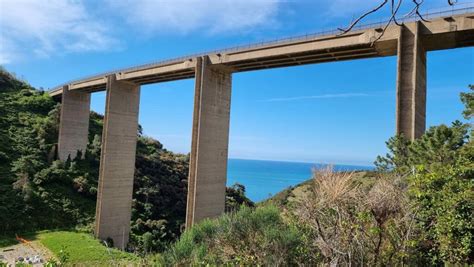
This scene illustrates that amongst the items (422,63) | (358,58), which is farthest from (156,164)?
(422,63)

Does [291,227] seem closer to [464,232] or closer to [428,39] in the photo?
[464,232]

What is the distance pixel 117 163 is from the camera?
25.3m

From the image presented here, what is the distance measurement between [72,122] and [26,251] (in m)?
14.8

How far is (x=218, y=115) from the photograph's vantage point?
20.0m

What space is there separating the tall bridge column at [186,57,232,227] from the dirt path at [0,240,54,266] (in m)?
8.03

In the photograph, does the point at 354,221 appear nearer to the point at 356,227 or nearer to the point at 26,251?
the point at 356,227

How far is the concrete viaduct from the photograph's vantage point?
13906 mm

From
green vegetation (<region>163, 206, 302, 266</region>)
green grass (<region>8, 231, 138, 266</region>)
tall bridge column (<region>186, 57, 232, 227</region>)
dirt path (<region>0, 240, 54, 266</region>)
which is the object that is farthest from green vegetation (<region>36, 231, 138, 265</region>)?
green vegetation (<region>163, 206, 302, 266</region>)

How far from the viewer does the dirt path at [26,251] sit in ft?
63.9

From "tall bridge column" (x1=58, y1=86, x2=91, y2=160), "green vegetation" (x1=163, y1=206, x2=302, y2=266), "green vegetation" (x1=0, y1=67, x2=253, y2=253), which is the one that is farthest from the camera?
"tall bridge column" (x1=58, y1=86, x2=91, y2=160)

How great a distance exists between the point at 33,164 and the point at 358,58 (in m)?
26.4

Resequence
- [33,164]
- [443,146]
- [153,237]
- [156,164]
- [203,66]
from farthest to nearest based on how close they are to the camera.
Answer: [156,164]
[33,164]
[153,237]
[203,66]
[443,146]

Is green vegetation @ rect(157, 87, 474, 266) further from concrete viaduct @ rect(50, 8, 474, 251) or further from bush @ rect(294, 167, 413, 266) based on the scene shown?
concrete viaduct @ rect(50, 8, 474, 251)

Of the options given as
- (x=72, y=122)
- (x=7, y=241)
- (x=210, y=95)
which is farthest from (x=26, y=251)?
(x=72, y=122)
